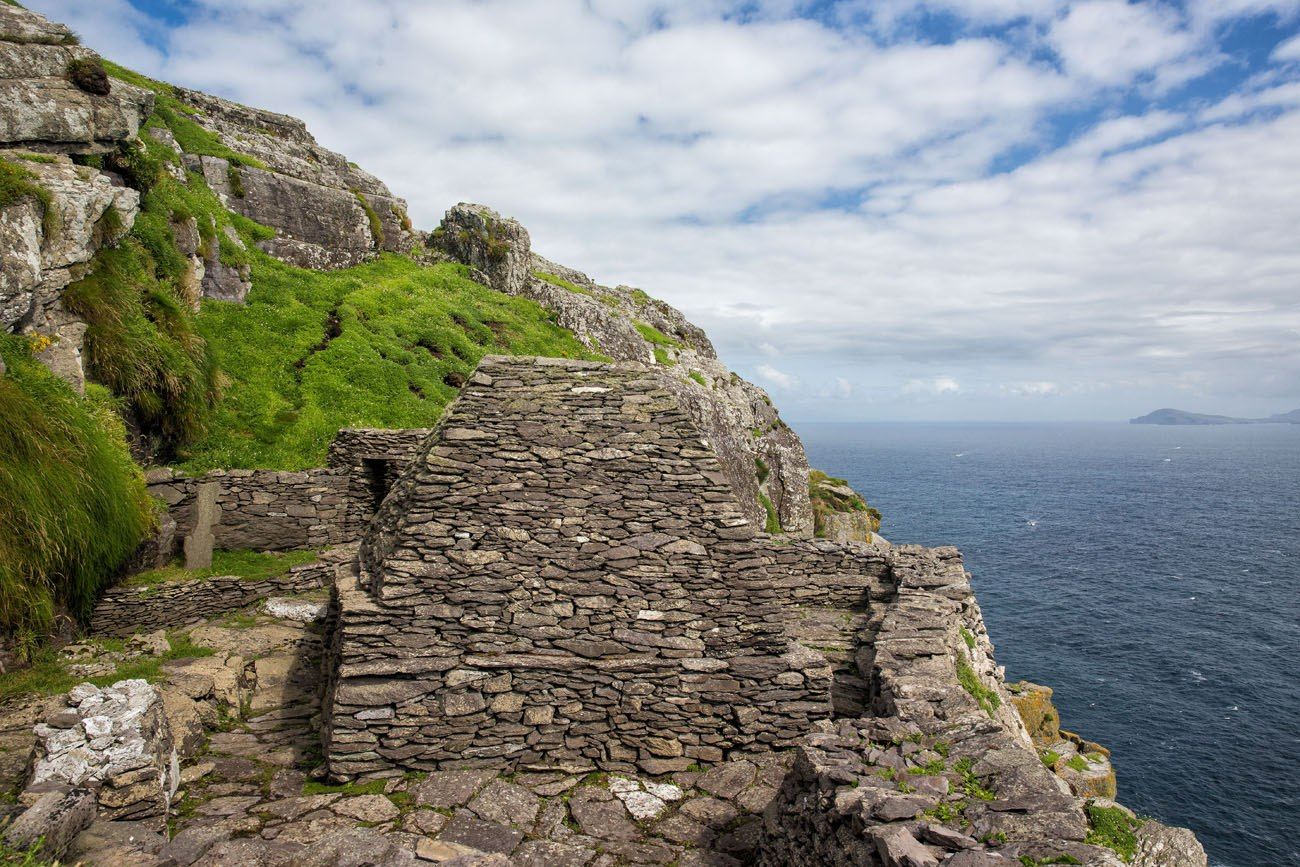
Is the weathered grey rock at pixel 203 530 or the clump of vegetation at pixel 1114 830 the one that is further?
the weathered grey rock at pixel 203 530

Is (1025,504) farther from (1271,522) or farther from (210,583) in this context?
(210,583)

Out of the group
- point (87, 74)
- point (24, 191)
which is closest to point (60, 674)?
point (24, 191)

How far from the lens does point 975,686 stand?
11898mm

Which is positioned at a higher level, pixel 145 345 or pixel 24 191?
pixel 24 191

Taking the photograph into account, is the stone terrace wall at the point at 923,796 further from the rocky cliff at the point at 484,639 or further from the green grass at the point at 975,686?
the green grass at the point at 975,686

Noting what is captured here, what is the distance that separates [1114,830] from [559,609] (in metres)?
7.03

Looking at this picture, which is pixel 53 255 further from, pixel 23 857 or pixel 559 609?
pixel 559 609

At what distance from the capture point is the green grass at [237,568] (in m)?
14.6

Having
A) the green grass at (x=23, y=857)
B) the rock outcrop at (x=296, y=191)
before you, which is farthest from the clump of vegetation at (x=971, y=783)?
the rock outcrop at (x=296, y=191)

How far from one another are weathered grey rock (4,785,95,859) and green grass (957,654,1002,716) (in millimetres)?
11864

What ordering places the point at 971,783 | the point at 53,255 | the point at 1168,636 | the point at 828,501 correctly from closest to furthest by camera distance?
the point at 971,783, the point at 53,255, the point at 828,501, the point at 1168,636

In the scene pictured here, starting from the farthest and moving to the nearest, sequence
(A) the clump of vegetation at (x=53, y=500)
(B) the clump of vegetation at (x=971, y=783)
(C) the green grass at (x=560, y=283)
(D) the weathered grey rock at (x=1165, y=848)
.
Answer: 1. (C) the green grass at (x=560, y=283)
2. (A) the clump of vegetation at (x=53, y=500)
3. (D) the weathered grey rock at (x=1165, y=848)
4. (B) the clump of vegetation at (x=971, y=783)

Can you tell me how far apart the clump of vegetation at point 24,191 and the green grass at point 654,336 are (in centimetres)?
2183

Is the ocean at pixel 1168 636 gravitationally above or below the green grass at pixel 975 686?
below
